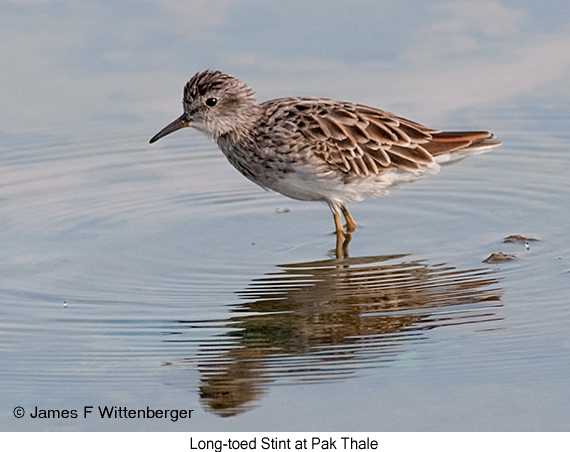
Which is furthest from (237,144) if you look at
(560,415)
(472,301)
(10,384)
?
(560,415)

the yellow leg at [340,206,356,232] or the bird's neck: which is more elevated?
the bird's neck

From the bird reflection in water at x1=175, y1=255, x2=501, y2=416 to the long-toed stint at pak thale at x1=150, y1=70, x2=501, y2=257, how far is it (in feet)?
3.89

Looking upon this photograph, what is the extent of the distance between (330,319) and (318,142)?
2.97 meters

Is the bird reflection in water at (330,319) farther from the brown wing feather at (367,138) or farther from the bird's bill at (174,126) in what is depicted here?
the bird's bill at (174,126)

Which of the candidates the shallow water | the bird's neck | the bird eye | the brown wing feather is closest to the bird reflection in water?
the shallow water

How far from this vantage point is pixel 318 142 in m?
12.0

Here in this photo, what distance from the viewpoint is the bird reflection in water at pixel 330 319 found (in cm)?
837

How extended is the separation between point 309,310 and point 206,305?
88 cm

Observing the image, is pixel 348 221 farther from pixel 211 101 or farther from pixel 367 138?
pixel 211 101

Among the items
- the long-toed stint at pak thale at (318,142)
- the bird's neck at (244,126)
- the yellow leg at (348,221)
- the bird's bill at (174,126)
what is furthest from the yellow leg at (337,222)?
the bird's bill at (174,126)

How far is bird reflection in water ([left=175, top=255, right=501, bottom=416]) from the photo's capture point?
837 cm

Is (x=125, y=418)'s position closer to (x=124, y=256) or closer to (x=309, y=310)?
(x=309, y=310)

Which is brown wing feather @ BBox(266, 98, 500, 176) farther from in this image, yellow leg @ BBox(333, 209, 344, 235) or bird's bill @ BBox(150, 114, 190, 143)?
bird's bill @ BBox(150, 114, 190, 143)

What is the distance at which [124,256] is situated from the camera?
36.8 ft
